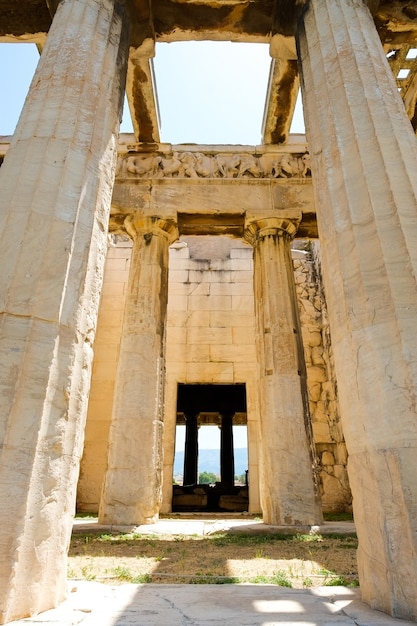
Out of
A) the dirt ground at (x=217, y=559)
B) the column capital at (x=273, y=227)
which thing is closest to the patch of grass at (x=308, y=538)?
the dirt ground at (x=217, y=559)

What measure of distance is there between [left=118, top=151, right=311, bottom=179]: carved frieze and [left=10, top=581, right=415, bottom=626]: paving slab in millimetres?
8599

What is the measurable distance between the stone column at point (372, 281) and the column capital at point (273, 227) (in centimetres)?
463

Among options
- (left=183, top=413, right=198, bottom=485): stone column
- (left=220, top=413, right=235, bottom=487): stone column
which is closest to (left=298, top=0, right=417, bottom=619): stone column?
(left=220, top=413, right=235, bottom=487): stone column

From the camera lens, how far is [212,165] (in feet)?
32.3

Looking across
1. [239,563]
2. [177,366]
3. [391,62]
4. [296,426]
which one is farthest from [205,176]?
[239,563]

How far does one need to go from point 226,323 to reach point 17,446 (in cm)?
997

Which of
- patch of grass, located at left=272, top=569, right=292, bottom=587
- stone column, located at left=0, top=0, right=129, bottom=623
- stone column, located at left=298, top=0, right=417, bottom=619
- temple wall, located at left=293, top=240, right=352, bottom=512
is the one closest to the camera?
stone column, located at left=0, top=0, right=129, bottom=623

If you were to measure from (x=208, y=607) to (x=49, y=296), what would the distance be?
2.38 meters

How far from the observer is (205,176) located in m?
9.70

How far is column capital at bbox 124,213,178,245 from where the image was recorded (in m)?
9.12

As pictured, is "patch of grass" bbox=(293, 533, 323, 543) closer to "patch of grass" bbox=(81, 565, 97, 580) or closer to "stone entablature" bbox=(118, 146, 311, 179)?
"patch of grass" bbox=(81, 565, 97, 580)

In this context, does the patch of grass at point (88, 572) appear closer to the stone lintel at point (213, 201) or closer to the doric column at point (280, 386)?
the doric column at point (280, 386)

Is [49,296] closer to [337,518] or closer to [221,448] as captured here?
[337,518]

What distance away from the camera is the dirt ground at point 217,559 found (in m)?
3.67
